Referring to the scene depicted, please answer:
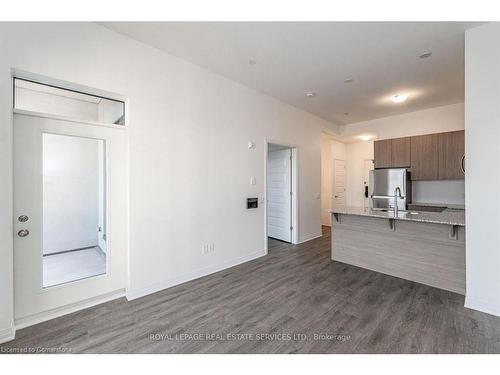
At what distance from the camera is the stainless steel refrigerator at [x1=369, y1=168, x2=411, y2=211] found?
489 centimetres

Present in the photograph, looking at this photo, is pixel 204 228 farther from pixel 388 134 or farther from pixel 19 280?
pixel 388 134

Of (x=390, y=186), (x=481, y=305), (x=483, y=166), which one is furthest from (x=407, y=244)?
(x=390, y=186)

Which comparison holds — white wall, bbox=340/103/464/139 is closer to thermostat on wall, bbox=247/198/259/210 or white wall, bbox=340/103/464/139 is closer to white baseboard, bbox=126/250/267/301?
thermostat on wall, bbox=247/198/259/210

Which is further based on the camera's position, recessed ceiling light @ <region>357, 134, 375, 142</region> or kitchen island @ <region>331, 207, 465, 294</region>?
recessed ceiling light @ <region>357, 134, 375, 142</region>

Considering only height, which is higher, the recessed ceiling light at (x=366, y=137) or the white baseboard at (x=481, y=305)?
the recessed ceiling light at (x=366, y=137)

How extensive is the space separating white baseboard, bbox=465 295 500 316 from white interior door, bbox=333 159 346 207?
4.70m

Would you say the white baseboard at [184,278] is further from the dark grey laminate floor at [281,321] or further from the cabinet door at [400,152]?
the cabinet door at [400,152]

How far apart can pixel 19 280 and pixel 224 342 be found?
198cm

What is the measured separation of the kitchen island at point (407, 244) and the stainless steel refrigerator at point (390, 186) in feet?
4.27

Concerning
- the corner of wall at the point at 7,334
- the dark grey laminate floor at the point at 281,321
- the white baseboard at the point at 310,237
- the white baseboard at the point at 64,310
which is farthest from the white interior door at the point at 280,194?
the corner of wall at the point at 7,334

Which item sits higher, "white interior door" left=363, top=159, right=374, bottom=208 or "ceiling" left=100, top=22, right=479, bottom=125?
"ceiling" left=100, top=22, right=479, bottom=125

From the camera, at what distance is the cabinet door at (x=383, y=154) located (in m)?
5.28

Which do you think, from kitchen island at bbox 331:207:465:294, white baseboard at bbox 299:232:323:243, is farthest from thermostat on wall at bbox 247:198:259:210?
white baseboard at bbox 299:232:323:243

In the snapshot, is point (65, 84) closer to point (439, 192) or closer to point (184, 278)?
point (184, 278)
